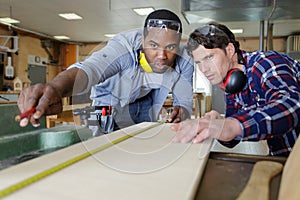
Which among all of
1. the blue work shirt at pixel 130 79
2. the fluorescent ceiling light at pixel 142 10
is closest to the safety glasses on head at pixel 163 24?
the blue work shirt at pixel 130 79

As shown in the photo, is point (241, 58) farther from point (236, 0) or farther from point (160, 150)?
point (236, 0)

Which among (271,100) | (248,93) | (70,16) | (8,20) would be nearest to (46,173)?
(271,100)

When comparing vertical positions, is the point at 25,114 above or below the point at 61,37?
below

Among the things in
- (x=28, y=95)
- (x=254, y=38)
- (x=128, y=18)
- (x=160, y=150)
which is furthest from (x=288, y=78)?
(x=254, y=38)

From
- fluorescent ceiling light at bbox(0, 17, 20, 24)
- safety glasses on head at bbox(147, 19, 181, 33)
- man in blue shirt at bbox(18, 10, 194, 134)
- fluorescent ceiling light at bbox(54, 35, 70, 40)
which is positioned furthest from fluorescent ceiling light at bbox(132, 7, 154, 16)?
safety glasses on head at bbox(147, 19, 181, 33)

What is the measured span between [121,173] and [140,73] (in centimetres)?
82

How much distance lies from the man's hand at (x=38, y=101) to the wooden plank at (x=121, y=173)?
0.11 m

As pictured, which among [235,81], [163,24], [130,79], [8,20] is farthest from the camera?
[8,20]

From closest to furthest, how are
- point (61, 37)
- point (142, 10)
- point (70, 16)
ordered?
point (142, 10), point (70, 16), point (61, 37)

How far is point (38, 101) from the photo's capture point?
2.30ft

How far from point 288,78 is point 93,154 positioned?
0.57 metres

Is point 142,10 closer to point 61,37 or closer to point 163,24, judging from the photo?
point 61,37

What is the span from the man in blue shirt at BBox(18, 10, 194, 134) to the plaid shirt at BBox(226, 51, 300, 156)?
362 mm

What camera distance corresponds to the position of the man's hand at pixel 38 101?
2.16ft
